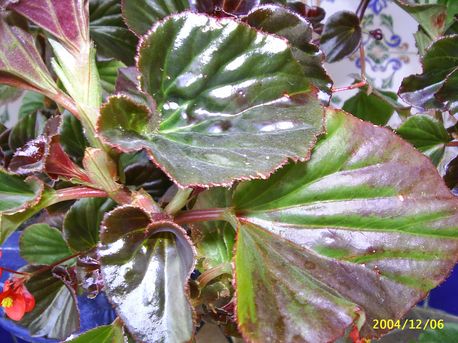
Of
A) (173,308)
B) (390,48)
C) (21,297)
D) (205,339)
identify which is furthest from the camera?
(390,48)

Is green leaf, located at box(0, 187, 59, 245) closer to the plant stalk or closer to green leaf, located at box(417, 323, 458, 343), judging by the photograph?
the plant stalk

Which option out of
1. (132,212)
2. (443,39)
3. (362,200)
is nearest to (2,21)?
(132,212)

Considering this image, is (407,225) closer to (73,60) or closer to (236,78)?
(236,78)

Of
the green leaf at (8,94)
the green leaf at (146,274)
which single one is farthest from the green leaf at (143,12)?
the green leaf at (8,94)

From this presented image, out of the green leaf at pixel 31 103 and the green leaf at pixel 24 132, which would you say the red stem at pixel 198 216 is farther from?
the green leaf at pixel 31 103

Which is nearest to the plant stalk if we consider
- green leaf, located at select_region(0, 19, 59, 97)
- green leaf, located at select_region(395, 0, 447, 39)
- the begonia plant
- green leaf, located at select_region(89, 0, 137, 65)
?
the begonia plant

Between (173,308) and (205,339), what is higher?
(173,308)

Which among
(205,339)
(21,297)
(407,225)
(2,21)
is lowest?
(205,339)
